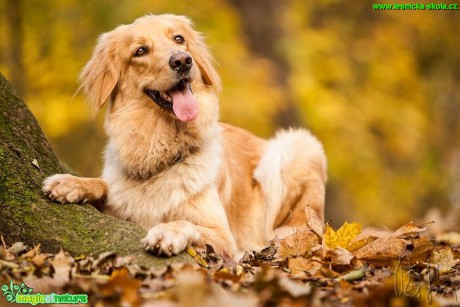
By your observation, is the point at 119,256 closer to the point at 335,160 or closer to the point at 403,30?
the point at 335,160

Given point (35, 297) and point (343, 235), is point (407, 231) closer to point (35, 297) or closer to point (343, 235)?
point (343, 235)

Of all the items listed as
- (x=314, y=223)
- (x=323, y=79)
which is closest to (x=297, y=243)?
(x=314, y=223)

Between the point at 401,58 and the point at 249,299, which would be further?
the point at 401,58

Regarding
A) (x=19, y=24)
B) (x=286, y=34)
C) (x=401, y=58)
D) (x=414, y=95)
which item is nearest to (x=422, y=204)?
(x=414, y=95)

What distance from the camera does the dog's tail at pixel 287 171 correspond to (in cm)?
549

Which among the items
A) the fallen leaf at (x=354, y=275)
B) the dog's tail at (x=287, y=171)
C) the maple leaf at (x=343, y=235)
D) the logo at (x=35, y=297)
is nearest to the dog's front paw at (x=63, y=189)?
the logo at (x=35, y=297)

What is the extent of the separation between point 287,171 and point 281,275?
2336 millimetres

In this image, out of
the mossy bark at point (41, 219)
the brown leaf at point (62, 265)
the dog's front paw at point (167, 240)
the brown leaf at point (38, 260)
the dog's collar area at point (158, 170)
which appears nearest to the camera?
the brown leaf at point (62, 265)

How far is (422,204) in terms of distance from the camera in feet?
49.4

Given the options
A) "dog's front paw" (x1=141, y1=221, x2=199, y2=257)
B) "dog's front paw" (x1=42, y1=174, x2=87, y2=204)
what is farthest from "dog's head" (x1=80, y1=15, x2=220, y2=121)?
"dog's front paw" (x1=141, y1=221, x2=199, y2=257)

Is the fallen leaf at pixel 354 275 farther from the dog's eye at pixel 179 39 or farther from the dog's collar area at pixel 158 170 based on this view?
the dog's eye at pixel 179 39

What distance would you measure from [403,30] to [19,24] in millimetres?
8775

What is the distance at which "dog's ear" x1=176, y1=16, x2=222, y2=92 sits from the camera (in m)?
4.75

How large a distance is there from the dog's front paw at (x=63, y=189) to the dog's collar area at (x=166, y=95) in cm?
87
